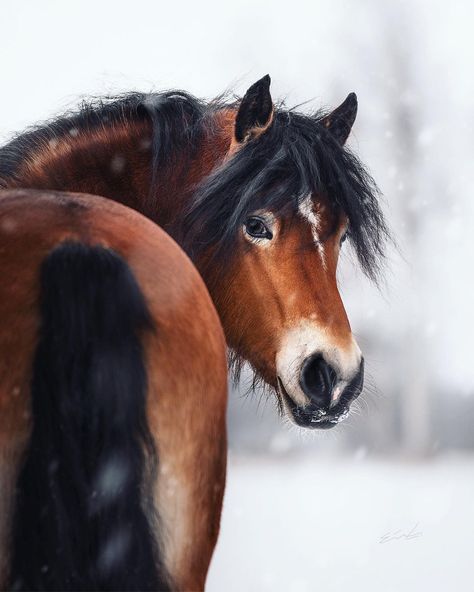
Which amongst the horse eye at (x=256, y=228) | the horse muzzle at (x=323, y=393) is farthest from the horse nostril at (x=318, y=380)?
the horse eye at (x=256, y=228)

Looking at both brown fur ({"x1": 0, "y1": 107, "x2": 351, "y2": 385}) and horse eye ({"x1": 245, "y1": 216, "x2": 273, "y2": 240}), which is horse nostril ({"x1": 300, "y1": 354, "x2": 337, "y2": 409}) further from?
horse eye ({"x1": 245, "y1": 216, "x2": 273, "y2": 240})

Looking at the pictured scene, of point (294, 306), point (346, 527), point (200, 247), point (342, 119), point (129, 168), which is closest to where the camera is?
point (294, 306)

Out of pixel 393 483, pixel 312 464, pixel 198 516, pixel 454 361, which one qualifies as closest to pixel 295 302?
pixel 198 516

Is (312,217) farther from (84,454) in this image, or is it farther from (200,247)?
(84,454)

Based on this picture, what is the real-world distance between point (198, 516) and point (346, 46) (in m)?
12.6

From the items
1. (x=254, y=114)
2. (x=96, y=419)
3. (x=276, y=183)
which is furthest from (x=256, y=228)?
(x=96, y=419)

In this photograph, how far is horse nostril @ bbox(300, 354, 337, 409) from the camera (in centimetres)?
243

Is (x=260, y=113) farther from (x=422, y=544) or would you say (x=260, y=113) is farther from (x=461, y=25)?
(x=461, y=25)

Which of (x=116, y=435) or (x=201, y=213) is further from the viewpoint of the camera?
(x=201, y=213)

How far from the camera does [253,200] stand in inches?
105

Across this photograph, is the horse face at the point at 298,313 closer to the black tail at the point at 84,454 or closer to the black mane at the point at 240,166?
the black mane at the point at 240,166

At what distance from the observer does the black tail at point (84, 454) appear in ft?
5.09

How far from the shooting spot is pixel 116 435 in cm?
158

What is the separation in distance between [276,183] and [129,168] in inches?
24.9
